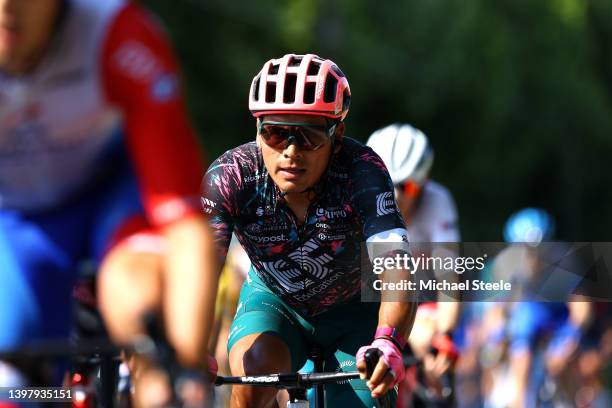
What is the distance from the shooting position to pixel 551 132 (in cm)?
3472

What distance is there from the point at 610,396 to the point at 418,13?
1166cm

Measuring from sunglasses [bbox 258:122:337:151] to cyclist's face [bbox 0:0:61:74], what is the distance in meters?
2.18

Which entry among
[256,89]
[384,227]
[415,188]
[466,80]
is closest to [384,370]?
[384,227]

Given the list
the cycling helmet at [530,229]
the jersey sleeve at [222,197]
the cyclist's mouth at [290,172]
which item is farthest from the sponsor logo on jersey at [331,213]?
the cycling helmet at [530,229]

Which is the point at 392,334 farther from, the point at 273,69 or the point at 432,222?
the point at 432,222

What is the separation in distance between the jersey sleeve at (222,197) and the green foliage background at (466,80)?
20.9 m

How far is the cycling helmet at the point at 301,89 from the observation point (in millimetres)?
6141

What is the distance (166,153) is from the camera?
393 cm

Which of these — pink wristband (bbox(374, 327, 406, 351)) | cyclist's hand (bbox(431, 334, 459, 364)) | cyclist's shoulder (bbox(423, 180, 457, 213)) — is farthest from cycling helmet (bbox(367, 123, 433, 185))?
pink wristband (bbox(374, 327, 406, 351))

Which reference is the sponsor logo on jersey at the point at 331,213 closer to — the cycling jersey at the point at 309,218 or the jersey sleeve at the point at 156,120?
the cycling jersey at the point at 309,218

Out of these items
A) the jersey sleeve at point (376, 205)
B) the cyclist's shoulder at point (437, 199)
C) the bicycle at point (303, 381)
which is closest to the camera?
the bicycle at point (303, 381)

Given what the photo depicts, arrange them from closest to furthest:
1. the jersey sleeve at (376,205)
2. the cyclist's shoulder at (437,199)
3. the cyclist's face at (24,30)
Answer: the cyclist's face at (24,30)
the jersey sleeve at (376,205)
the cyclist's shoulder at (437,199)

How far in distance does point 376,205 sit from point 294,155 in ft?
1.37

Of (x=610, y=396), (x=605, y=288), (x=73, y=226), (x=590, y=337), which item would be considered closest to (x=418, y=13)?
(x=610, y=396)
